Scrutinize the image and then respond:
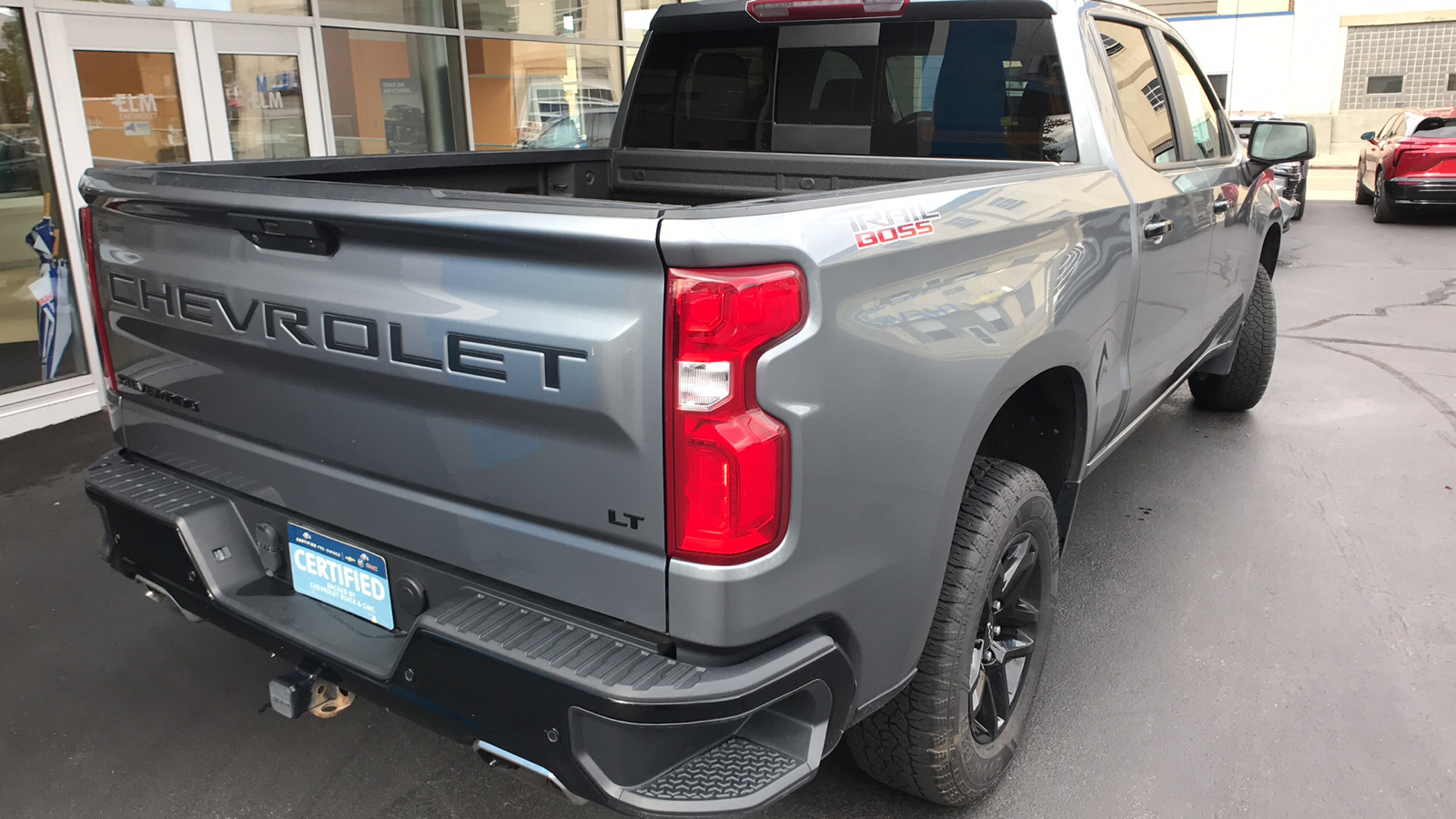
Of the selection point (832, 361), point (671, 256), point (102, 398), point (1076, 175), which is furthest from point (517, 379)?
point (102, 398)

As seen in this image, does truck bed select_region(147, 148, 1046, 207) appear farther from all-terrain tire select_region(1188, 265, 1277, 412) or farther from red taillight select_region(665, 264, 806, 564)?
all-terrain tire select_region(1188, 265, 1277, 412)

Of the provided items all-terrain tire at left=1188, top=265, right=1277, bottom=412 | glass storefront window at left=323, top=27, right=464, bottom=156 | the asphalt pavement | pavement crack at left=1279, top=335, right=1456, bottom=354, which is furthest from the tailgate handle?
pavement crack at left=1279, top=335, right=1456, bottom=354

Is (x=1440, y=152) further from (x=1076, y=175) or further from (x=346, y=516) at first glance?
(x=346, y=516)

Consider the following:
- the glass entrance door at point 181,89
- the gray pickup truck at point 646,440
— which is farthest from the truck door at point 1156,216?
the glass entrance door at point 181,89

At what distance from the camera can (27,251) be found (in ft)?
19.7

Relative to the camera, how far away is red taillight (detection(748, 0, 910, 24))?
320 centimetres

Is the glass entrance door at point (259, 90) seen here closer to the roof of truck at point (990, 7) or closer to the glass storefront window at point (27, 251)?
the glass storefront window at point (27, 251)

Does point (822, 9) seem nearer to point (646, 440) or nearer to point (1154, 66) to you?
point (1154, 66)

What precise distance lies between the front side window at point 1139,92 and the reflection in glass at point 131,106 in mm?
5614

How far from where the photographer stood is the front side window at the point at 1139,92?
10.8 feet

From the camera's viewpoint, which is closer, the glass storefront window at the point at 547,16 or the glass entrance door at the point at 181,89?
the glass entrance door at the point at 181,89

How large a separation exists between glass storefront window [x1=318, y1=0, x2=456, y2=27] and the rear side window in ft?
16.4

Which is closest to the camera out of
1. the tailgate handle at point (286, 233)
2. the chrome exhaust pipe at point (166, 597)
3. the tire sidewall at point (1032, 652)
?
the tailgate handle at point (286, 233)

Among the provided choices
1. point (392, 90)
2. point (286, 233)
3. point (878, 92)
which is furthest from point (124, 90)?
point (286, 233)
